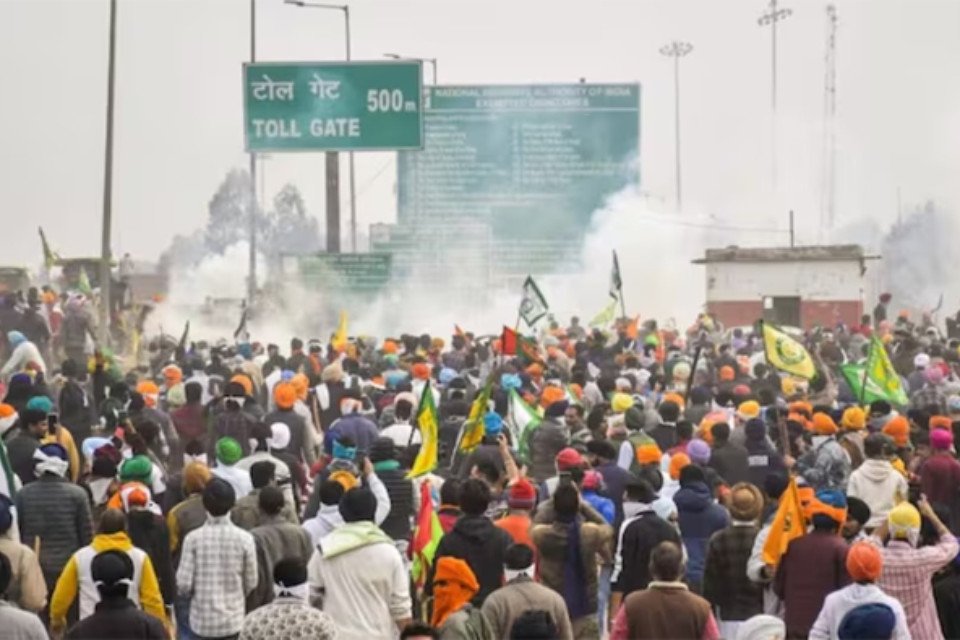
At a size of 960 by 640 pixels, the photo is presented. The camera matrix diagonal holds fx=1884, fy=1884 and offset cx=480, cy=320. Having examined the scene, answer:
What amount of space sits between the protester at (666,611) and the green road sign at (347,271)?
28.8m

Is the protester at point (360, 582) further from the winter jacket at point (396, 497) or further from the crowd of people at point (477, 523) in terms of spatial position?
the winter jacket at point (396, 497)

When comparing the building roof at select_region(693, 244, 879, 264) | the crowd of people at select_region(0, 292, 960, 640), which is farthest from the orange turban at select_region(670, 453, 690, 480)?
the building roof at select_region(693, 244, 879, 264)

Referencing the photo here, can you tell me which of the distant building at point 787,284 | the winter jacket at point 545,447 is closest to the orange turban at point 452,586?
the winter jacket at point 545,447

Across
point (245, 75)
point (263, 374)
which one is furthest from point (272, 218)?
point (263, 374)

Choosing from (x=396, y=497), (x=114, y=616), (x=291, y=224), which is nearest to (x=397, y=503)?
(x=396, y=497)

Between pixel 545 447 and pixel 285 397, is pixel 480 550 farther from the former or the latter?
pixel 285 397

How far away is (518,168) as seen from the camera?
156 ft

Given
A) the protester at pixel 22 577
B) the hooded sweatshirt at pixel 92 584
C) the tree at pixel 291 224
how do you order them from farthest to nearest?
the tree at pixel 291 224 < the protester at pixel 22 577 < the hooded sweatshirt at pixel 92 584

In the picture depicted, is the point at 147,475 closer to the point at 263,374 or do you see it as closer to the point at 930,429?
the point at 930,429

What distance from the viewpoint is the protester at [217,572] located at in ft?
33.4

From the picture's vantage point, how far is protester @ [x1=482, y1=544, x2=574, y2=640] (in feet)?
29.2

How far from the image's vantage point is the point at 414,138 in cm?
3500

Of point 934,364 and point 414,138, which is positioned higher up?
point 414,138

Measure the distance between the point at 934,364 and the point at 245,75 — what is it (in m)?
17.8
